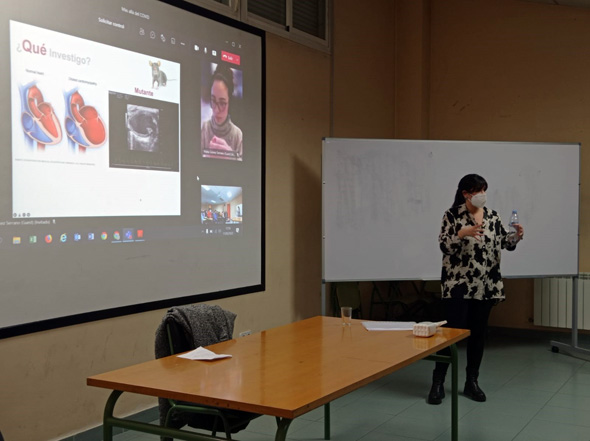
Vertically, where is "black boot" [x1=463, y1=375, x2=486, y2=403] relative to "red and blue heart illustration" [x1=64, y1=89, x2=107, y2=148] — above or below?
below

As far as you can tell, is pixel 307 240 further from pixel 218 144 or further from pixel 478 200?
pixel 478 200

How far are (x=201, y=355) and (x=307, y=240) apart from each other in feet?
10.1

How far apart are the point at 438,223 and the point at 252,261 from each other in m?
1.75

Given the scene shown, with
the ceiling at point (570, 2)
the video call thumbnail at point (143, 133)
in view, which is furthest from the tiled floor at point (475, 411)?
the ceiling at point (570, 2)

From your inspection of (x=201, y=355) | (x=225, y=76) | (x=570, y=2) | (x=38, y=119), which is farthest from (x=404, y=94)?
(x=201, y=355)

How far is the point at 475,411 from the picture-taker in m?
4.28

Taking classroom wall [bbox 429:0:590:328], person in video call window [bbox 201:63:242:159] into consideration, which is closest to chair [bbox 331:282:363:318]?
classroom wall [bbox 429:0:590:328]

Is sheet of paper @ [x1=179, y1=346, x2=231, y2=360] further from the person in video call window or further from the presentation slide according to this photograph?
the person in video call window

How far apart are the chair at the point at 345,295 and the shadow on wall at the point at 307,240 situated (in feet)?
0.70

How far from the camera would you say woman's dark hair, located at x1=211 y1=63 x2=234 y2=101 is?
4586 mm

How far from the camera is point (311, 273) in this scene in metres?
5.79

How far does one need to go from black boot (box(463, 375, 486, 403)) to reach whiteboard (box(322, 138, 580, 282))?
1.29 meters

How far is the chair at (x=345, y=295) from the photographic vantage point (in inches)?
239

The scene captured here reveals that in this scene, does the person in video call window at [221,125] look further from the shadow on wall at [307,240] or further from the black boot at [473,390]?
the black boot at [473,390]
